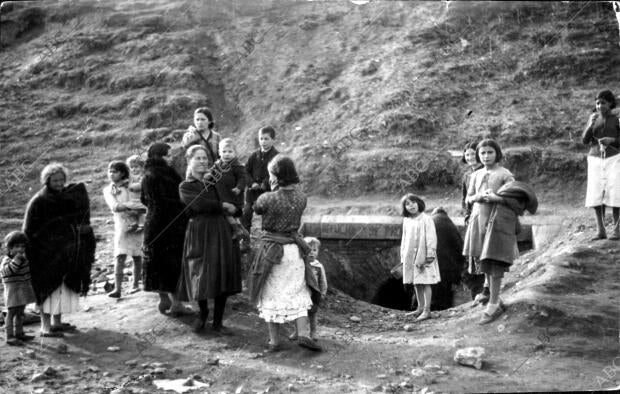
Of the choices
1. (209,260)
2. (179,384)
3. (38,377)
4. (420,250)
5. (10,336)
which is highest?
(209,260)

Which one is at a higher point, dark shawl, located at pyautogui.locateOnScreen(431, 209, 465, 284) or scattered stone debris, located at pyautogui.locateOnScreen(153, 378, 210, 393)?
dark shawl, located at pyautogui.locateOnScreen(431, 209, 465, 284)

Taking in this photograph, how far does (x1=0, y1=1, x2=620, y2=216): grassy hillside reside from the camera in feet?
40.0

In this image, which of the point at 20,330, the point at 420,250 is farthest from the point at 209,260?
the point at 420,250

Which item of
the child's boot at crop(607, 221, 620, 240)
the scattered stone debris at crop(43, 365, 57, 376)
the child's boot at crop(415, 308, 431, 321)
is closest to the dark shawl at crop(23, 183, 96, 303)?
the scattered stone debris at crop(43, 365, 57, 376)

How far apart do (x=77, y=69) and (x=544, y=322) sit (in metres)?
12.8

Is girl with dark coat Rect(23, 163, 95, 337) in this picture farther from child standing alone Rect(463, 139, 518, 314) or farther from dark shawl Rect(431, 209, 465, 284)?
dark shawl Rect(431, 209, 465, 284)

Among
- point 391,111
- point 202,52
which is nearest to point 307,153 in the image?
point 391,111

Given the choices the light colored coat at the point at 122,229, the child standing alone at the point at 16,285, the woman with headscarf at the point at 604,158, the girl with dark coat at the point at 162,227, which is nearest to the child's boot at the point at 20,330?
the child standing alone at the point at 16,285

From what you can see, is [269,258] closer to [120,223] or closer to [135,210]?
[135,210]

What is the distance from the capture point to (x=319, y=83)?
14469 mm

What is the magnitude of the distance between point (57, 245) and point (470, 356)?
12.9 feet

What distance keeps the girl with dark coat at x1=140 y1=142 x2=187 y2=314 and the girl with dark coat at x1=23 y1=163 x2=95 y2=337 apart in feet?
1.96

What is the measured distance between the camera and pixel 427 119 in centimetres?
1288

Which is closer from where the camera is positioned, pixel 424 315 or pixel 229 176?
pixel 229 176
